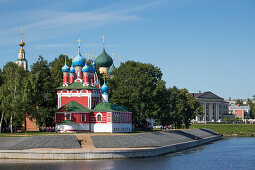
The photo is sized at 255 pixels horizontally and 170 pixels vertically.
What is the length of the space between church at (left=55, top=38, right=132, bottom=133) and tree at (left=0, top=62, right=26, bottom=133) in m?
6.90

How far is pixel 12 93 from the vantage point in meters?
67.0

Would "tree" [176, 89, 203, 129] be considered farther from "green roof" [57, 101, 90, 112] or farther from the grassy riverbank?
"green roof" [57, 101, 90, 112]

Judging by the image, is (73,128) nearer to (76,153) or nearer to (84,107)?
(84,107)

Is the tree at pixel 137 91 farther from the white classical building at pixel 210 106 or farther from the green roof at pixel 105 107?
the white classical building at pixel 210 106

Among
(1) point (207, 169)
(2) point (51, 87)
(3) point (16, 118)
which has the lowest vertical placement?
(1) point (207, 169)

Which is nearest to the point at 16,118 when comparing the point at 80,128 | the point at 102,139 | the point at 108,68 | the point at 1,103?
the point at 1,103

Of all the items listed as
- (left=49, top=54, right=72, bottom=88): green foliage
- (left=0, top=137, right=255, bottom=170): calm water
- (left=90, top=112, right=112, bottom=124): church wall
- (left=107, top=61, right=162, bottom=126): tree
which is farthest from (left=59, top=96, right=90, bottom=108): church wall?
(left=0, top=137, right=255, bottom=170): calm water

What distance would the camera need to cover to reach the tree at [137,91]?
78.3m

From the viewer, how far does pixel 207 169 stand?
160 ft

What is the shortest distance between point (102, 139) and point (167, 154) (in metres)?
8.69

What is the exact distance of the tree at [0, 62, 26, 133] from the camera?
6531cm

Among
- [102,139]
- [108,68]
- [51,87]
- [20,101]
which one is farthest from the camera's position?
[108,68]

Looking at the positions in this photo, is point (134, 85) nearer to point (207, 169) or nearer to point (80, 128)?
point (80, 128)

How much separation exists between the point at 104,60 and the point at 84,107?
30280 mm
